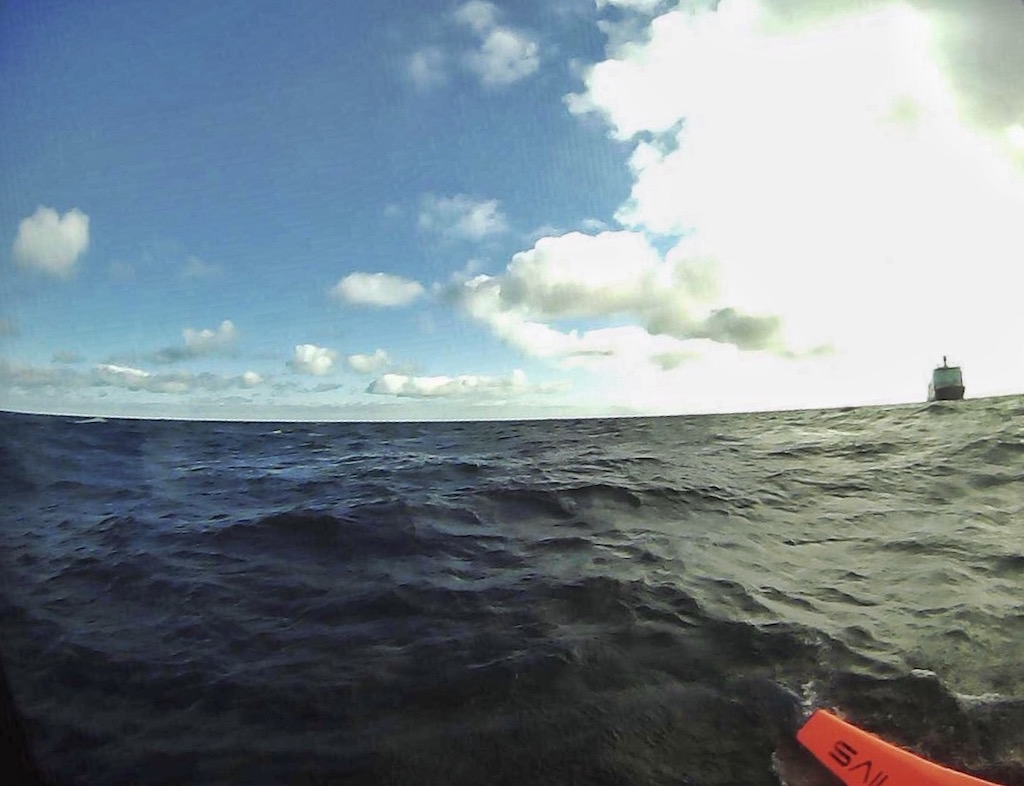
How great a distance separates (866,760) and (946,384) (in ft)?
4.26

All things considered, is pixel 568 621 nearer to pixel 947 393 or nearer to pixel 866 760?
pixel 866 760

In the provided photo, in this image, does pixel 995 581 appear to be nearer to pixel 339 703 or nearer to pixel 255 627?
pixel 339 703

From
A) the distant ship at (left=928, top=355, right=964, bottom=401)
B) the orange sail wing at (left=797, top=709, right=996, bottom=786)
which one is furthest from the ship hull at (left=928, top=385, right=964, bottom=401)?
the orange sail wing at (left=797, top=709, right=996, bottom=786)

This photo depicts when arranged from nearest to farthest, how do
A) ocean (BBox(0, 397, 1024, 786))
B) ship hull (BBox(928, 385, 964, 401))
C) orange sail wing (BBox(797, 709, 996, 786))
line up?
orange sail wing (BBox(797, 709, 996, 786)), ocean (BBox(0, 397, 1024, 786)), ship hull (BBox(928, 385, 964, 401))

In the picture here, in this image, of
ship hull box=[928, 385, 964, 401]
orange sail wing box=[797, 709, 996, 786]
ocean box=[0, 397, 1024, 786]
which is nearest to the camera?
orange sail wing box=[797, 709, 996, 786]

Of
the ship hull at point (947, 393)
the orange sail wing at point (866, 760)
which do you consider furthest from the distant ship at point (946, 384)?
the orange sail wing at point (866, 760)

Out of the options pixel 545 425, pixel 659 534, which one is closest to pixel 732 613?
pixel 659 534

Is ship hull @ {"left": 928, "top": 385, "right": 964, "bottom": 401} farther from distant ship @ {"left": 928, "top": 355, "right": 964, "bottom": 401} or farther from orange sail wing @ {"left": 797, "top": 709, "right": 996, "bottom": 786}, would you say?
orange sail wing @ {"left": 797, "top": 709, "right": 996, "bottom": 786}

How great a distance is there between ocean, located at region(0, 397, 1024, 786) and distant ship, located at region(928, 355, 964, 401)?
0.15 ft

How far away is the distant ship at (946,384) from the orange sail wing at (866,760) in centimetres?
117

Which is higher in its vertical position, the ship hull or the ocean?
the ship hull

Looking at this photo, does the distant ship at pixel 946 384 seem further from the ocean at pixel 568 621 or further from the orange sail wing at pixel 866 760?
the orange sail wing at pixel 866 760

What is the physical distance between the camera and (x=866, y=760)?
61.0 inches

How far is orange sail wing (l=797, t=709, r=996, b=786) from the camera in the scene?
1.45 m
